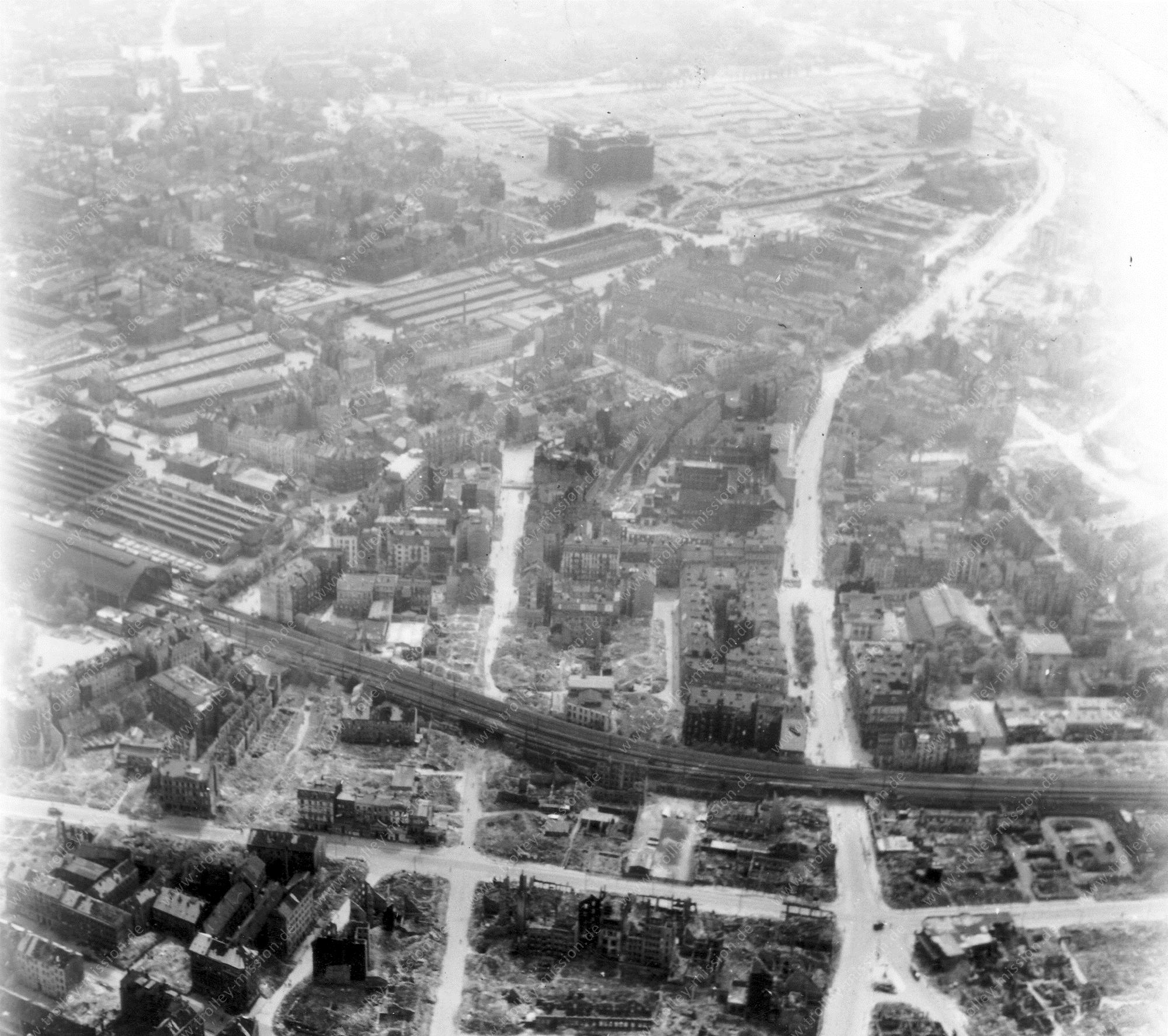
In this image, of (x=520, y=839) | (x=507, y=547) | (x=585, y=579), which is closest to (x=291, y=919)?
(x=520, y=839)

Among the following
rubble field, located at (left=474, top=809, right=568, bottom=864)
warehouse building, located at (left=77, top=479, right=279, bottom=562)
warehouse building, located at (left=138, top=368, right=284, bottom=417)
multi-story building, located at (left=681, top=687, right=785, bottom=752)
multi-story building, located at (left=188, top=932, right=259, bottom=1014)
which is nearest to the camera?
multi-story building, located at (left=188, top=932, right=259, bottom=1014)

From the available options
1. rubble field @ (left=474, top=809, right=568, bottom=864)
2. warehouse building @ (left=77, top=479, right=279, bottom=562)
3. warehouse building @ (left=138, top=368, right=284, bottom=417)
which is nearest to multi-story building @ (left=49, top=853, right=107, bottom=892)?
rubble field @ (left=474, top=809, right=568, bottom=864)

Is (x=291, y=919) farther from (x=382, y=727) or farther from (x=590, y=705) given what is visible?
(x=590, y=705)

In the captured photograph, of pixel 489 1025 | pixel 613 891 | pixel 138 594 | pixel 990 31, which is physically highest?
pixel 990 31

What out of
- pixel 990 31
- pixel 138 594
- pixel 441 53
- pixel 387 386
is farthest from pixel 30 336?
pixel 990 31

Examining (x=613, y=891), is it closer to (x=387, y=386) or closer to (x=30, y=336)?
(x=387, y=386)

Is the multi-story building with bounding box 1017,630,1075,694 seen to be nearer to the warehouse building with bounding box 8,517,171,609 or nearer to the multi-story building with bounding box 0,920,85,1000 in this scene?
the warehouse building with bounding box 8,517,171,609

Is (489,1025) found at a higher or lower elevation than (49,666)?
lower
